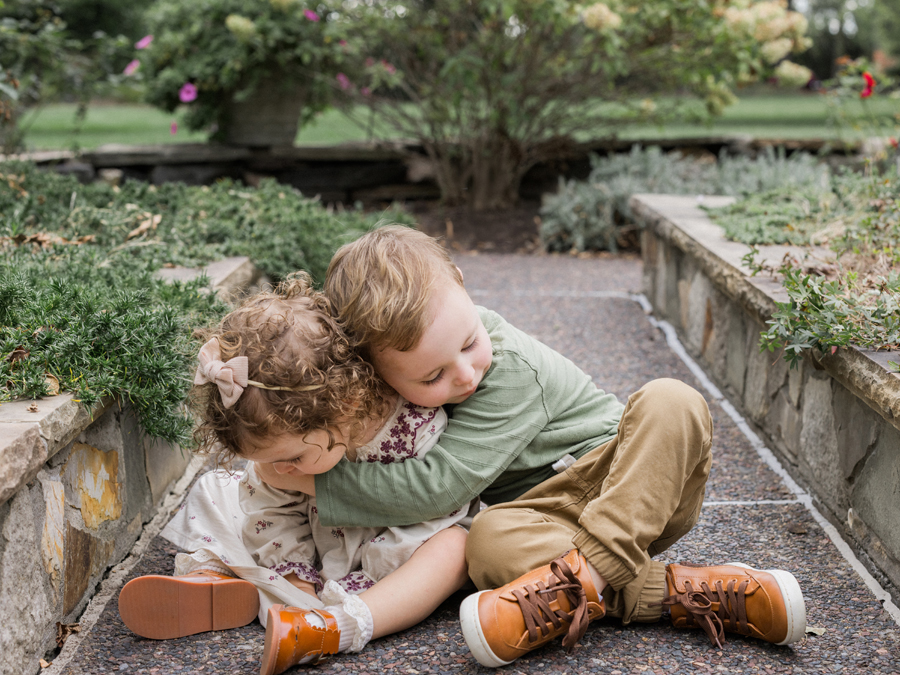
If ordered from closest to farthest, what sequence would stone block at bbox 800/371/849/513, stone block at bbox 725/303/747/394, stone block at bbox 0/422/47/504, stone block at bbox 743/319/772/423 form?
1. stone block at bbox 0/422/47/504
2. stone block at bbox 800/371/849/513
3. stone block at bbox 743/319/772/423
4. stone block at bbox 725/303/747/394

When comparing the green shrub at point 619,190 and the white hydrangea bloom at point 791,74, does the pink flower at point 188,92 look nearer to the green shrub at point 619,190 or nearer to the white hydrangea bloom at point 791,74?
the green shrub at point 619,190

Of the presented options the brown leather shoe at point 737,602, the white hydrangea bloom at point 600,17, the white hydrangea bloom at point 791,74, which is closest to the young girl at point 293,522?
the brown leather shoe at point 737,602

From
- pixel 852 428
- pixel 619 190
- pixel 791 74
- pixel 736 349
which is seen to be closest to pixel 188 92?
pixel 619 190

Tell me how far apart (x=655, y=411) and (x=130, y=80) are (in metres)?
6.13

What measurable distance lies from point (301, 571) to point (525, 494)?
52 cm

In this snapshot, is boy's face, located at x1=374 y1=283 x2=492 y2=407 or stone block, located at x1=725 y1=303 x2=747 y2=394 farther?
stone block, located at x1=725 y1=303 x2=747 y2=394

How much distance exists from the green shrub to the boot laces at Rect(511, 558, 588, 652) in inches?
174

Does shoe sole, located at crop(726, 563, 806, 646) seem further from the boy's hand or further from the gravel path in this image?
the boy's hand

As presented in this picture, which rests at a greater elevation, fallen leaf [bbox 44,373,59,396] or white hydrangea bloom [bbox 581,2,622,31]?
white hydrangea bloom [bbox 581,2,622,31]

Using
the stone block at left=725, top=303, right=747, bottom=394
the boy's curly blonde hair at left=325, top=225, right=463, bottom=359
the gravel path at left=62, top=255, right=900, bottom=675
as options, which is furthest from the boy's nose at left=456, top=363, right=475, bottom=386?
the stone block at left=725, top=303, right=747, bottom=394

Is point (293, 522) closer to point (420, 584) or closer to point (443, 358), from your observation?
point (420, 584)

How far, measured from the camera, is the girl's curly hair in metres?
1.50

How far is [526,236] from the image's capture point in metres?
6.27

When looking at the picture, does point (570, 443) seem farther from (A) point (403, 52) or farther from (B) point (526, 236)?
(A) point (403, 52)
